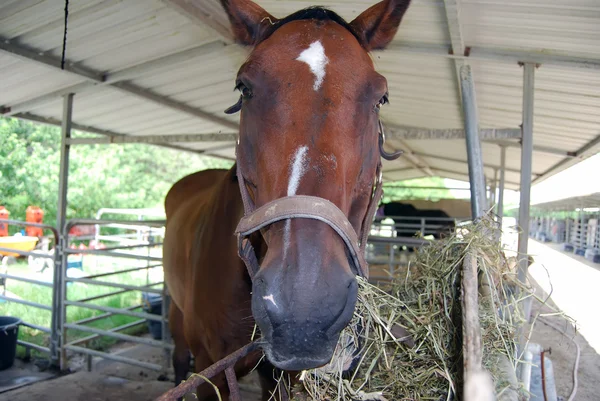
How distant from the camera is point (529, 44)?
3.03 m

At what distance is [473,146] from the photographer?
9.52 ft

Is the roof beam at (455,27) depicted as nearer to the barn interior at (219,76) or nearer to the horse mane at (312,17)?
the barn interior at (219,76)

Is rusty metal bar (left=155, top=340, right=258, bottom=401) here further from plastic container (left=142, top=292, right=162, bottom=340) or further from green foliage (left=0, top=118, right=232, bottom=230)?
green foliage (left=0, top=118, right=232, bottom=230)

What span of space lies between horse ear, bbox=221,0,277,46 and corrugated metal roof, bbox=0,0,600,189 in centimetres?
59

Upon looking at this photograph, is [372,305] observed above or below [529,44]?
below

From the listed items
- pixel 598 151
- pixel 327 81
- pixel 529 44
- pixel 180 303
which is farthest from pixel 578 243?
pixel 327 81

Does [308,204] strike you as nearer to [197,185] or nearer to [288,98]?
[288,98]

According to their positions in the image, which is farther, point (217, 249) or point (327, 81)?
point (217, 249)

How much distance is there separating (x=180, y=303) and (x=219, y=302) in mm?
1501

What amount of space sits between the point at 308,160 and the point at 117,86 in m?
4.09

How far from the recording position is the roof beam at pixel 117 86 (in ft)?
11.4

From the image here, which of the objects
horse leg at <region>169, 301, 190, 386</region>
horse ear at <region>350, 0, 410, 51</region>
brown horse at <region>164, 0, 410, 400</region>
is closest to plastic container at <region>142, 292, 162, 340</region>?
horse leg at <region>169, 301, 190, 386</region>

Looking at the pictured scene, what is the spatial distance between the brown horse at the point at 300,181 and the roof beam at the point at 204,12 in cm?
111

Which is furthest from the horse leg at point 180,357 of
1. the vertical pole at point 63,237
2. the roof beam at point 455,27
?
the roof beam at point 455,27
